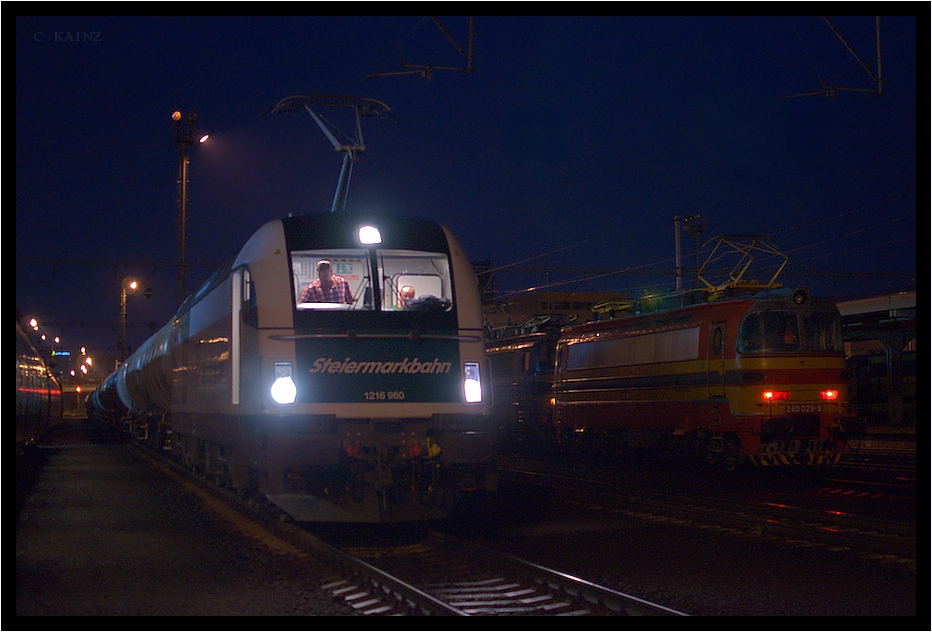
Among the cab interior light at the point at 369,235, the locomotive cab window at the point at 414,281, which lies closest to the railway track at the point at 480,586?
the locomotive cab window at the point at 414,281

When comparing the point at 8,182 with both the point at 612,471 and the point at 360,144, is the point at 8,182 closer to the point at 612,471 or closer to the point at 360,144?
the point at 360,144

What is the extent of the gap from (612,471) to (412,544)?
9363 millimetres

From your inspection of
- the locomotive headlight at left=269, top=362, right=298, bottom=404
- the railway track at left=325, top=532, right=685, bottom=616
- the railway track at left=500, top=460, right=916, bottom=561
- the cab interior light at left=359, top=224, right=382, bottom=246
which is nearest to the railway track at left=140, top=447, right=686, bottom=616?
the railway track at left=325, top=532, right=685, bottom=616

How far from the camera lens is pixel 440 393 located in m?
10.1

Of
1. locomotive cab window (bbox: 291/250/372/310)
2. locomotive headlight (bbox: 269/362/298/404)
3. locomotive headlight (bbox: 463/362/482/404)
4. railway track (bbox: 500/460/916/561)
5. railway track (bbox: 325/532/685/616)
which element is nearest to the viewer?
railway track (bbox: 325/532/685/616)

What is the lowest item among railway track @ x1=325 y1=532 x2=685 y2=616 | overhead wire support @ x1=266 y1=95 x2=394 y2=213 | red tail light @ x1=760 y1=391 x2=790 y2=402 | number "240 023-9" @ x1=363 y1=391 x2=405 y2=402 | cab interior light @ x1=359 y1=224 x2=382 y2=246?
railway track @ x1=325 y1=532 x2=685 y2=616

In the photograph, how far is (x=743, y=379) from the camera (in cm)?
1638

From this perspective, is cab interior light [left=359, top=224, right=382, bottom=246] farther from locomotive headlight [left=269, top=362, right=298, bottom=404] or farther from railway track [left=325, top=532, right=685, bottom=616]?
railway track [left=325, top=532, right=685, bottom=616]

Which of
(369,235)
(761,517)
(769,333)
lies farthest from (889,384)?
(369,235)

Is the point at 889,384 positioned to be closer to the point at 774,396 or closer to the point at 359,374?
the point at 774,396

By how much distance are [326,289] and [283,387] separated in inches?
44.5

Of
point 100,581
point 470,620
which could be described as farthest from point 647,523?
point 100,581

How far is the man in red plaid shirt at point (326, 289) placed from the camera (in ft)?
33.0

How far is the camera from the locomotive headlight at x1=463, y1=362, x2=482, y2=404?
1024 cm
